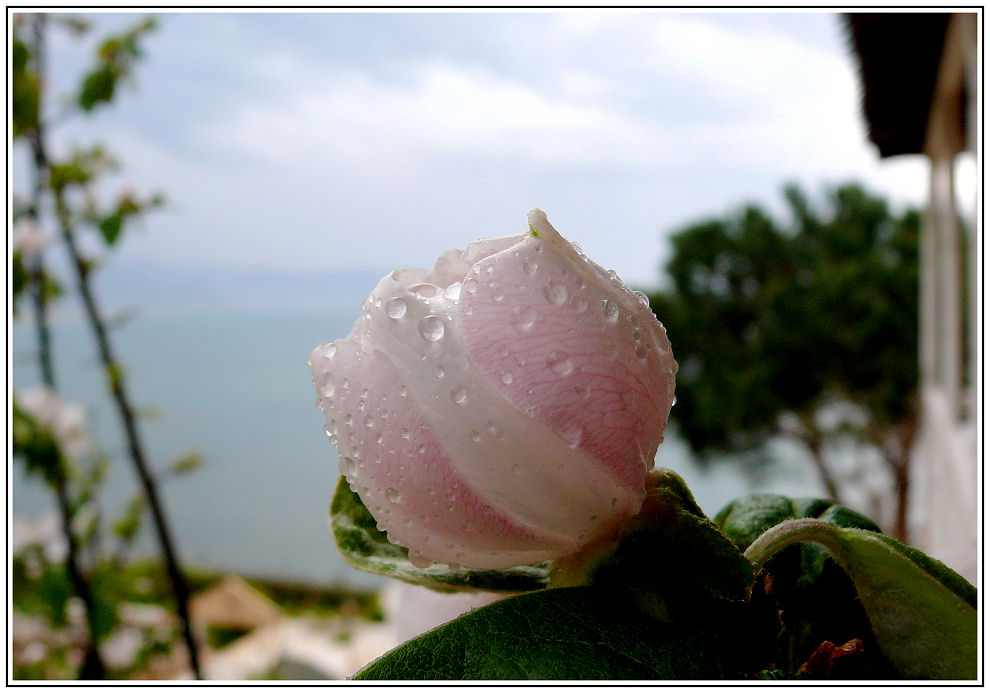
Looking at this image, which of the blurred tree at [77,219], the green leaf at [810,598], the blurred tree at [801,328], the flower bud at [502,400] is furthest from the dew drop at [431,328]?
the blurred tree at [801,328]

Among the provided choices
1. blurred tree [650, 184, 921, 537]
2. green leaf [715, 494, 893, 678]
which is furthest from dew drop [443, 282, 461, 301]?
blurred tree [650, 184, 921, 537]

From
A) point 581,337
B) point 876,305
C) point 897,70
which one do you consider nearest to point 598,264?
point 581,337

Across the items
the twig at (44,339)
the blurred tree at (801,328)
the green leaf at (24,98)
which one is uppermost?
the green leaf at (24,98)

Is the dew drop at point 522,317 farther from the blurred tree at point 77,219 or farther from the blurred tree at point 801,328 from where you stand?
the blurred tree at point 801,328

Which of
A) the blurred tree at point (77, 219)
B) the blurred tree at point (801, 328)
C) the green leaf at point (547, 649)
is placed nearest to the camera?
the green leaf at point (547, 649)

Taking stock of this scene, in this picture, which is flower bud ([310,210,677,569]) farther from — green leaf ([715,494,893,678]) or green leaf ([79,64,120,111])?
green leaf ([79,64,120,111])
